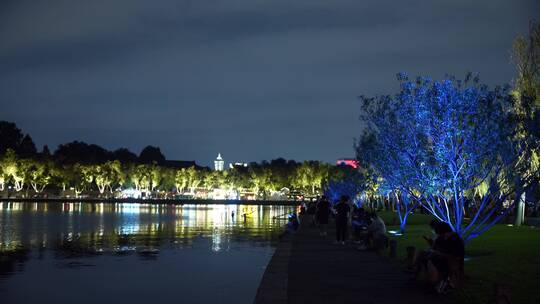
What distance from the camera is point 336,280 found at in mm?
16469

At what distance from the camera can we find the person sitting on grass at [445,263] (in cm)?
1388

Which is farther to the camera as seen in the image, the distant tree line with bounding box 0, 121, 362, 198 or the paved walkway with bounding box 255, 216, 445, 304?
the distant tree line with bounding box 0, 121, 362, 198

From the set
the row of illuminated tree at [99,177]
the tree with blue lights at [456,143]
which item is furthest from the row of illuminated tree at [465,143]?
the row of illuminated tree at [99,177]

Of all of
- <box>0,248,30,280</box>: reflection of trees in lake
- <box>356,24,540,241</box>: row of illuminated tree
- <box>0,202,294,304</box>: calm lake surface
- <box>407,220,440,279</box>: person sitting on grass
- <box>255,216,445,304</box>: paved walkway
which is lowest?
<box>0,202,294,304</box>: calm lake surface

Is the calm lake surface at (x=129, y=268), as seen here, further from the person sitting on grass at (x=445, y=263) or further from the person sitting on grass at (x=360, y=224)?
the person sitting on grass at (x=445, y=263)

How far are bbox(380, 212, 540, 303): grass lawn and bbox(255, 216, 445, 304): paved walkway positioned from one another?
1.27 m

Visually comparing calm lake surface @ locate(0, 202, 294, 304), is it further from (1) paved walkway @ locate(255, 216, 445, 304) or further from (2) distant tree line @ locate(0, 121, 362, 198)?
(2) distant tree line @ locate(0, 121, 362, 198)

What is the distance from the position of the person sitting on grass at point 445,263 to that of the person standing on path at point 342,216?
11644mm

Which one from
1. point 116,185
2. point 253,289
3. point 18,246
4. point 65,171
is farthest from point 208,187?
point 253,289

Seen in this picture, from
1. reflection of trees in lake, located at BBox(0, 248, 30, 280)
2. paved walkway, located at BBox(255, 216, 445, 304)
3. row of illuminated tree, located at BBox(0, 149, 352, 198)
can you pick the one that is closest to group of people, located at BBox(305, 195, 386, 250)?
paved walkway, located at BBox(255, 216, 445, 304)

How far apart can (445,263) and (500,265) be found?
6961 mm

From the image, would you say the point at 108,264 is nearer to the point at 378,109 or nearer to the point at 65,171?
the point at 378,109

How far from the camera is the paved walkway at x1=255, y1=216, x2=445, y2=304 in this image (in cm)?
1382

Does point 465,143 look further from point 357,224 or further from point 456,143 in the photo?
point 357,224
